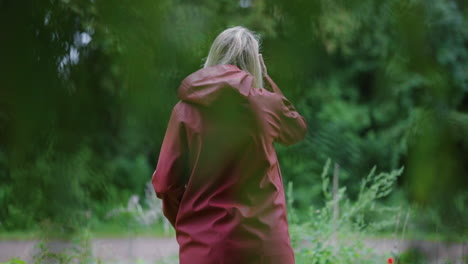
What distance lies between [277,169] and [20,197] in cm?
120

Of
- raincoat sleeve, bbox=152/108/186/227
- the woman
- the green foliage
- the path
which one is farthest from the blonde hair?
the green foliage

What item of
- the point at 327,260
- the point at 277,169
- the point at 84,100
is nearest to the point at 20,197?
the point at 84,100

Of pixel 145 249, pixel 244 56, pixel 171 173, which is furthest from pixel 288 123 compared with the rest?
pixel 145 249

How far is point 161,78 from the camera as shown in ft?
2.66

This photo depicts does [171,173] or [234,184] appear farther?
[171,173]

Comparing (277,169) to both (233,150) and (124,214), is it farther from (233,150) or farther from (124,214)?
(124,214)

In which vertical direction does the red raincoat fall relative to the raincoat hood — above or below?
below

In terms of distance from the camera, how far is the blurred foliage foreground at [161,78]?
2.32 feet

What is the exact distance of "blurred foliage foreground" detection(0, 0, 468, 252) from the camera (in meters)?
0.71

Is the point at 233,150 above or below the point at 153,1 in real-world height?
below

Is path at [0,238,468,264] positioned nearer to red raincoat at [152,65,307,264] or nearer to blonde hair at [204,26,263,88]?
red raincoat at [152,65,307,264]

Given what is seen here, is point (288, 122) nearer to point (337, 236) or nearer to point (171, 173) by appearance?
point (171, 173)

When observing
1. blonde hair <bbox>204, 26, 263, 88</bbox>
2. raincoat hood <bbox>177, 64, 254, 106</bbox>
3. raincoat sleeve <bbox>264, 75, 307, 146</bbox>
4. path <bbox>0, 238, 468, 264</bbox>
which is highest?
blonde hair <bbox>204, 26, 263, 88</bbox>

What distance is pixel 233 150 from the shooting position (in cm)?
107
